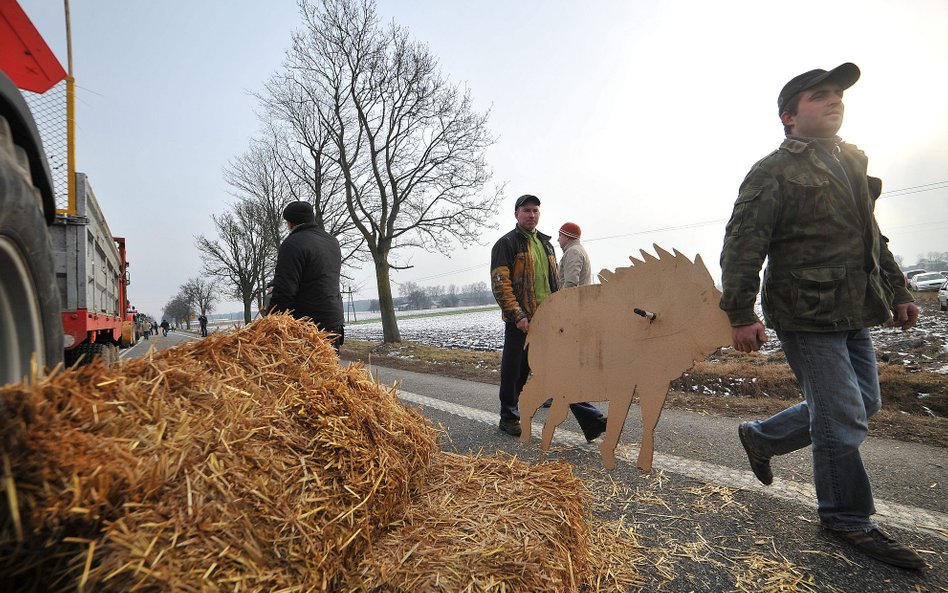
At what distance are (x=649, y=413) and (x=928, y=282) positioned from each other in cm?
4006

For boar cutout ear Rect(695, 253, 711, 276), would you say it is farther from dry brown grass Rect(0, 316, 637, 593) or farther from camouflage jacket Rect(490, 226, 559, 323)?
camouflage jacket Rect(490, 226, 559, 323)

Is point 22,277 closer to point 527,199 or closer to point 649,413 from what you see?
point 649,413

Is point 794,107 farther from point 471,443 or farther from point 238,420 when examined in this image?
point 471,443

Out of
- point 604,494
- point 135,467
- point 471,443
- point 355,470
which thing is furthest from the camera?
point 471,443

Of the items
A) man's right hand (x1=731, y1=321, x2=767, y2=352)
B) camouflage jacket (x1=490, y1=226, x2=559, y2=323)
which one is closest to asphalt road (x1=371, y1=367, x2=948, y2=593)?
man's right hand (x1=731, y1=321, x2=767, y2=352)

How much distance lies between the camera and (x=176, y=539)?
104 cm

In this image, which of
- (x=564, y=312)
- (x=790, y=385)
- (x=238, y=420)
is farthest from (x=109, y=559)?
(x=790, y=385)

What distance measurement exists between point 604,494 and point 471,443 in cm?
133

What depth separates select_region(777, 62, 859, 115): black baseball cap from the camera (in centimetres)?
204

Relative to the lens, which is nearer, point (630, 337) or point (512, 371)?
point (630, 337)

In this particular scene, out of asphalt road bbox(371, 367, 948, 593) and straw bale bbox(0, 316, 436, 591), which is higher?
straw bale bbox(0, 316, 436, 591)

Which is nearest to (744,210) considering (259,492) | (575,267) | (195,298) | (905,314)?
(905,314)

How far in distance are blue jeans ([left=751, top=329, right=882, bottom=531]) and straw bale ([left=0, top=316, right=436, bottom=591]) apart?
6.26ft

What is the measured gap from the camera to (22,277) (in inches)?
58.6
